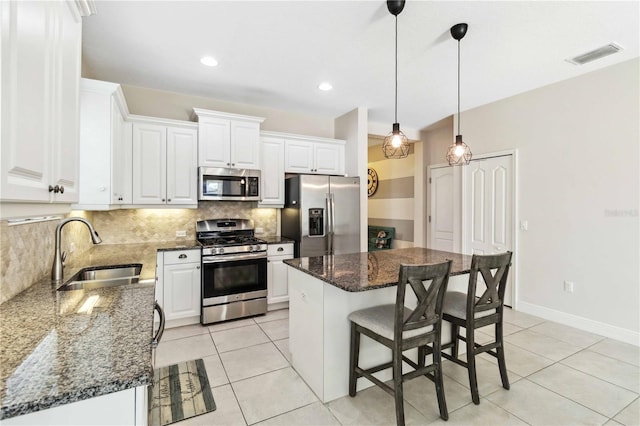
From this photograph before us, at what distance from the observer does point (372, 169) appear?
7562mm

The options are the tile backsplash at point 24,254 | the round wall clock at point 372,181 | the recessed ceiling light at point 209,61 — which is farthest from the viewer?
the round wall clock at point 372,181

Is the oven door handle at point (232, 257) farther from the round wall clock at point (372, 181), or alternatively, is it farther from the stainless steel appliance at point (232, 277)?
the round wall clock at point (372, 181)

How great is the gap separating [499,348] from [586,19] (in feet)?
8.65

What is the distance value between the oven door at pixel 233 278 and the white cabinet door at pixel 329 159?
1.62m

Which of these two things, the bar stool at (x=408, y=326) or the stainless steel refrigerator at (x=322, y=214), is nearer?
the bar stool at (x=408, y=326)

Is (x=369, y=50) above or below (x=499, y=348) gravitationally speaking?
above

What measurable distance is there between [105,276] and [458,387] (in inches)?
113

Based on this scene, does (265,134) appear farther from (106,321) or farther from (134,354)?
(134,354)

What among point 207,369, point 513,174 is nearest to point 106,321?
point 207,369

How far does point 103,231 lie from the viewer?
3547mm

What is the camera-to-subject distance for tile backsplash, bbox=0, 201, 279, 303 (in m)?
1.58

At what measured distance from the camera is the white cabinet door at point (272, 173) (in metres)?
4.16

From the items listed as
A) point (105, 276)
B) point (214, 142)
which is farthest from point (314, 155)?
point (105, 276)

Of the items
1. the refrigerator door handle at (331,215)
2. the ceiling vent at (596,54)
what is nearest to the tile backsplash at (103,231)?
the refrigerator door handle at (331,215)
